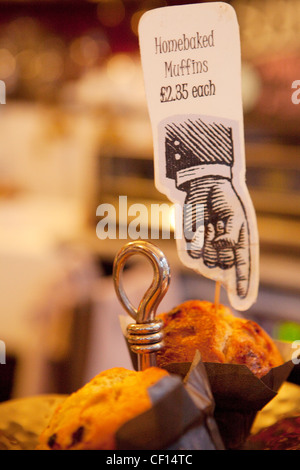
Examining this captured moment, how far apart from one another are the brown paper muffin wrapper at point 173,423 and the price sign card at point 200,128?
13 cm

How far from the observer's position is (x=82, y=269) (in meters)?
1.96

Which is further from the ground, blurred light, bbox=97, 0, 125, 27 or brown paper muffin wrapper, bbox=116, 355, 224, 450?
blurred light, bbox=97, 0, 125, 27

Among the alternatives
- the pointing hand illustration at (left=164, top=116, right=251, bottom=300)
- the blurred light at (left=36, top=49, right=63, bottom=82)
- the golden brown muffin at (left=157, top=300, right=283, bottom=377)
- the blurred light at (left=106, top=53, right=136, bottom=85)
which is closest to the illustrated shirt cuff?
the pointing hand illustration at (left=164, top=116, right=251, bottom=300)

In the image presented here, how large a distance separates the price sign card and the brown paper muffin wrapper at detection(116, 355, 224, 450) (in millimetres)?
132

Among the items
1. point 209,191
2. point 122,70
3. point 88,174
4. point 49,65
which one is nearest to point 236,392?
point 209,191

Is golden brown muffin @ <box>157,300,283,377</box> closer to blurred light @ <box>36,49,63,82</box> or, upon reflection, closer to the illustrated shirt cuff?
the illustrated shirt cuff

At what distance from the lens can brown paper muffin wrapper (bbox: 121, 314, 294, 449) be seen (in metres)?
0.41

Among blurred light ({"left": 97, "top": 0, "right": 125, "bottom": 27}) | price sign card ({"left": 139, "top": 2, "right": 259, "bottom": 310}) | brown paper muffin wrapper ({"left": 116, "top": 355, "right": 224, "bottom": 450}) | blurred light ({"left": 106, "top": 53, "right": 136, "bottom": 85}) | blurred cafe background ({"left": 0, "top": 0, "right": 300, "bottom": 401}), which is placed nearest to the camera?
brown paper muffin wrapper ({"left": 116, "top": 355, "right": 224, "bottom": 450})

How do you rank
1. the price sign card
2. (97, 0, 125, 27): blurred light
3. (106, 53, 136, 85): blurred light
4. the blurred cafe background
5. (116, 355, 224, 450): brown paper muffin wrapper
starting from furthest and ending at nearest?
(97, 0, 125, 27): blurred light < (106, 53, 136, 85): blurred light < the blurred cafe background < the price sign card < (116, 355, 224, 450): brown paper muffin wrapper

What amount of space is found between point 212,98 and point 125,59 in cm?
340

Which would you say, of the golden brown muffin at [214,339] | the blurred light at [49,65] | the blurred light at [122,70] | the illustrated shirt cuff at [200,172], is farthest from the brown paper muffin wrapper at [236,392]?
the blurred light at [49,65]

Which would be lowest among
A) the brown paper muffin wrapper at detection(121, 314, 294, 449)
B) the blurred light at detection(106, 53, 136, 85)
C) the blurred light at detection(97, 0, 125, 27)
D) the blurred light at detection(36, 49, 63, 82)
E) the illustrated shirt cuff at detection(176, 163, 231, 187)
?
the brown paper muffin wrapper at detection(121, 314, 294, 449)

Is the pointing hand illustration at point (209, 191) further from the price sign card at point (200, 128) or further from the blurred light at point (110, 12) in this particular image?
the blurred light at point (110, 12)
